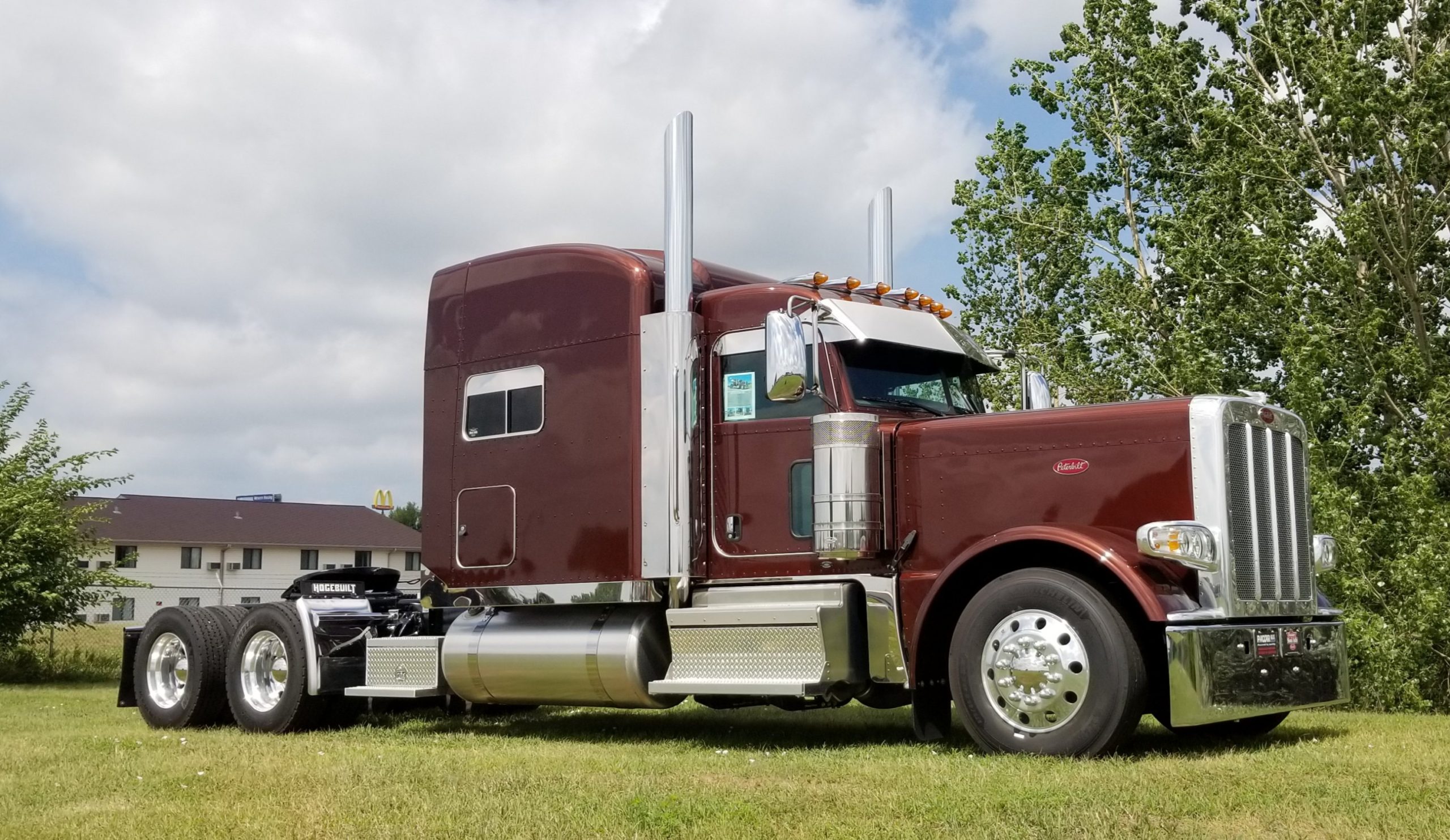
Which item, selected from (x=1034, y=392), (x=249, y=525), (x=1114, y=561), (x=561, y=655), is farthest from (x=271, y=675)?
(x=249, y=525)

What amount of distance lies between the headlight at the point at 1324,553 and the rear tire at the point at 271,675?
746 centimetres

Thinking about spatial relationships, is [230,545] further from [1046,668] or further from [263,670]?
[1046,668]

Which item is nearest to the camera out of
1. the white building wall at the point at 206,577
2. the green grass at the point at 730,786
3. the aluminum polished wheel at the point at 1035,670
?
the green grass at the point at 730,786

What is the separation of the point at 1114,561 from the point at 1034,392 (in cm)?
296

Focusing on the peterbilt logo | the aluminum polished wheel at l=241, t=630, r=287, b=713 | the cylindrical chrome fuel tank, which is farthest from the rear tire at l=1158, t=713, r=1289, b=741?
the aluminum polished wheel at l=241, t=630, r=287, b=713

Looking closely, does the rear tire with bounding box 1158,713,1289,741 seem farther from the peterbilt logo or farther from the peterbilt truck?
the peterbilt logo

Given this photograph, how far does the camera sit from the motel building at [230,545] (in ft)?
217

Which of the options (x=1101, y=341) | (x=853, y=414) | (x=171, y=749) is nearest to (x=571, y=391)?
(x=853, y=414)

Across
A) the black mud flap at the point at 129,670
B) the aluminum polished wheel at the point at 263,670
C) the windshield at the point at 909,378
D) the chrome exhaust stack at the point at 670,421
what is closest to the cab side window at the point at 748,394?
the chrome exhaust stack at the point at 670,421

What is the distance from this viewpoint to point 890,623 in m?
9.30

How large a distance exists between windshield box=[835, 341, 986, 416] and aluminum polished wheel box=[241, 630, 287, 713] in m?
5.46

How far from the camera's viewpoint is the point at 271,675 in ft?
40.0

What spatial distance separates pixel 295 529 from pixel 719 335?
65.1 meters

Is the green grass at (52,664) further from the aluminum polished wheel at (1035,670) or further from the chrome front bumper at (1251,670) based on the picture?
the chrome front bumper at (1251,670)
